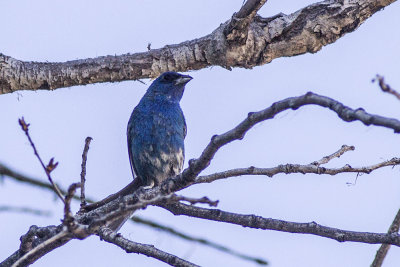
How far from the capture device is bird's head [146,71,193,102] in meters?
8.23

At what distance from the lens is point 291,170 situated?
4516 millimetres

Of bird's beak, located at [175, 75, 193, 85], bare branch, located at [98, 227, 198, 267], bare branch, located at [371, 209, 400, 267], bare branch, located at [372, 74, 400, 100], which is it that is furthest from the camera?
bird's beak, located at [175, 75, 193, 85]

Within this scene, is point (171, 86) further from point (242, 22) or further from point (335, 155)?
point (335, 155)

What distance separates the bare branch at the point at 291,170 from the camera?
4348 millimetres

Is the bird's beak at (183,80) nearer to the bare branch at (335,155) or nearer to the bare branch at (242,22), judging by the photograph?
the bare branch at (242,22)

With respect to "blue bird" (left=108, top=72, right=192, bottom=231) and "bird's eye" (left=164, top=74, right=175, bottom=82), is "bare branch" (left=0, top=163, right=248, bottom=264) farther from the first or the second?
"bird's eye" (left=164, top=74, right=175, bottom=82)

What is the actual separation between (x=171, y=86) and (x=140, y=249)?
4.20m

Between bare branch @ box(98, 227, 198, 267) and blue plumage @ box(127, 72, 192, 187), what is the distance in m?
3.10

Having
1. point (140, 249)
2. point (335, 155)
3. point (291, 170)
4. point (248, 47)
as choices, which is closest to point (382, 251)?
point (291, 170)

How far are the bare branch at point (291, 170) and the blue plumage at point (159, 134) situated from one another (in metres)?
3.17

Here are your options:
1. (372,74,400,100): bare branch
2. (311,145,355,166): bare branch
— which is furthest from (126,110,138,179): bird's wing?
(372,74,400,100): bare branch

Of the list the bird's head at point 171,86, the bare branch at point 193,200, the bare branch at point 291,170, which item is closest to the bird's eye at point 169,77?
the bird's head at point 171,86

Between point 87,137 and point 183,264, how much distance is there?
125 cm

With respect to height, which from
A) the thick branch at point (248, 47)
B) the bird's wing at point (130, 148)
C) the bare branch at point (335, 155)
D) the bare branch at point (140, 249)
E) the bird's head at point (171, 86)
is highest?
the bird's head at point (171, 86)
